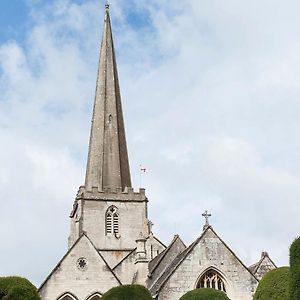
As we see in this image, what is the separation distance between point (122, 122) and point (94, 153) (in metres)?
4.14

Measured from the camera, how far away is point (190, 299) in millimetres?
26078

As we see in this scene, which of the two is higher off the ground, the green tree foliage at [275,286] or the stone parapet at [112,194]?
the stone parapet at [112,194]

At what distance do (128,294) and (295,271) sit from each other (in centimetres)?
799

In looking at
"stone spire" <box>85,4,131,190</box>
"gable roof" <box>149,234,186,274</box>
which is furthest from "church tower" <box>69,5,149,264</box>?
"gable roof" <box>149,234,186,274</box>

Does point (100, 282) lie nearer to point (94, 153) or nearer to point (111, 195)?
point (111, 195)

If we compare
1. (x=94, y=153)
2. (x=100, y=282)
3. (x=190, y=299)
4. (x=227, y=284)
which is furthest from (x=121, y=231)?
(x=190, y=299)

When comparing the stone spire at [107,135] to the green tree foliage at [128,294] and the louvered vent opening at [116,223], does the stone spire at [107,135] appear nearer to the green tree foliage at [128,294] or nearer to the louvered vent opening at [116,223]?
the louvered vent opening at [116,223]

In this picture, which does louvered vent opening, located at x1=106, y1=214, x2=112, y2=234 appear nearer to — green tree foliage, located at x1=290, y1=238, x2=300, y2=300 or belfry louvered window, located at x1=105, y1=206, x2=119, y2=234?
belfry louvered window, located at x1=105, y1=206, x2=119, y2=234

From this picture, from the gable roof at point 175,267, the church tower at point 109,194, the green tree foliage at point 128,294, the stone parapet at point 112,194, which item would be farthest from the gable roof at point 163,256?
the green tree foliage at point 128,294

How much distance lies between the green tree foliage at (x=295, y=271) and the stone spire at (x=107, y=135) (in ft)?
94.8

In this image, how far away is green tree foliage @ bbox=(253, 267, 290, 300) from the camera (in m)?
24.0

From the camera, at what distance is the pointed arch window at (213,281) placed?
112 ft

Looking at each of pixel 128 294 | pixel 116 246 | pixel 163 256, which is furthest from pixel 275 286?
pixel 116 246

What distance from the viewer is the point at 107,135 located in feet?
166
